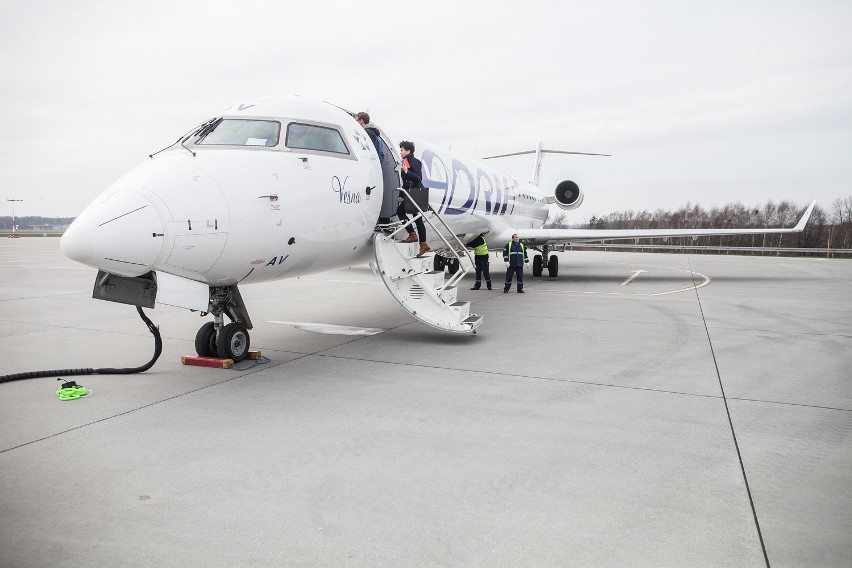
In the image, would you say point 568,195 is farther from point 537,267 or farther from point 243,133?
point 243,133

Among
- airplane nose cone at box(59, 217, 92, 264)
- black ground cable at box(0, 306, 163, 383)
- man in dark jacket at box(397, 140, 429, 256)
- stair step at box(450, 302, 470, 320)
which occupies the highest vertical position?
man in dark jacket at box(397, 140, 429, 256)

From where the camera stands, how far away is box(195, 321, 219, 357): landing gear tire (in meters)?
7.49

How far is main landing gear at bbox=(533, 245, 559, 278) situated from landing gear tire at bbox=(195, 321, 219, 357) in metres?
15.0

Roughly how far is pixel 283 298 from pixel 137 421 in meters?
9.22

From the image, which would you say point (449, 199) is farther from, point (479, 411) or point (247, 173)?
point (479, 411)

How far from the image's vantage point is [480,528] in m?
3.30

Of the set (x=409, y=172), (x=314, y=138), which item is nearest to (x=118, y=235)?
(x=314, y=138)

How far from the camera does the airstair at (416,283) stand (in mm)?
8688

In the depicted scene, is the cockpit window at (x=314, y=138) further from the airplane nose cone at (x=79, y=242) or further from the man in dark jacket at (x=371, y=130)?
the airplane nose cone at (x=79, y=242)

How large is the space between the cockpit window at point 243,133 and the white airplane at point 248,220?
0.01 m

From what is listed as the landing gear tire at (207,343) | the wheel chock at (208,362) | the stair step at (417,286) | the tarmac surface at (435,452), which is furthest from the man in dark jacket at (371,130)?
the wheel chock at (208,362)

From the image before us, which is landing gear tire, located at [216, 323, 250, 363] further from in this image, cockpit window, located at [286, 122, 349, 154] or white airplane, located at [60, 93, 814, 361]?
cockpit window, located at [286, 122, 349, 154]

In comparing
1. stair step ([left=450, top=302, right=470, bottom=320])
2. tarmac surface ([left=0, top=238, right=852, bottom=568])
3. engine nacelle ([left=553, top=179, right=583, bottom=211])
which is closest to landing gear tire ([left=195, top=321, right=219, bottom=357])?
tarmac surface ([left=0, top=238, right=852, bottom=568])

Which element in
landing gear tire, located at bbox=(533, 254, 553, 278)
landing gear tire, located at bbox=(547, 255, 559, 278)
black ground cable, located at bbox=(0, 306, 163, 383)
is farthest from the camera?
landing gear tire, located at bbox=(533, 254, 553, 278)
